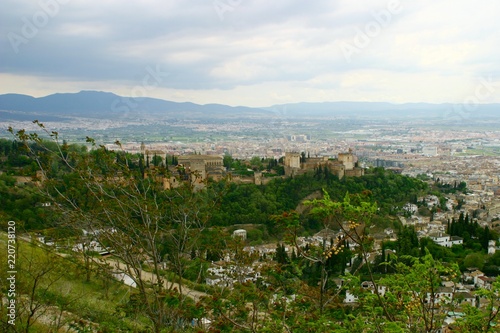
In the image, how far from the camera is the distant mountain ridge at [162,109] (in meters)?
72.9

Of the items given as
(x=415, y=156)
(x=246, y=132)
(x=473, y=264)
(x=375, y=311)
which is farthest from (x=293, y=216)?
(x=246, y=132)

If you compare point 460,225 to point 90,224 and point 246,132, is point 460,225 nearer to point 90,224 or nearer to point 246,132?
point 90,224

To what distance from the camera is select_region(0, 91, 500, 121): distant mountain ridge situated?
7288 centimetres

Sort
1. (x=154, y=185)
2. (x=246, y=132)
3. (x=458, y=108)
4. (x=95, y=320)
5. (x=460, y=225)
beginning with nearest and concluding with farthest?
1. (x=154, y=185)
2. (x=95, y=320)
3. (x=460, y=225)
4. (x=246, y=132)
5. (x=458, y=108)

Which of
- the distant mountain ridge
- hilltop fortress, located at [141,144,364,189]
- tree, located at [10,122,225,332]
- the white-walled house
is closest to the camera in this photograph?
tree, located at [10,122,225,332]

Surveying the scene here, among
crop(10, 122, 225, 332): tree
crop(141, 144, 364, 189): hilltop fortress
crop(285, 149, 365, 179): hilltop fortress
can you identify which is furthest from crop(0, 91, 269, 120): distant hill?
crop(10, 122, 225, 332): tree

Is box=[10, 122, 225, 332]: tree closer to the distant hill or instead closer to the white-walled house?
the white-walled house

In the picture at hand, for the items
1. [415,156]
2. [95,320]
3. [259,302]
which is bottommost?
[415,156]

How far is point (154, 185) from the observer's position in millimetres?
6023

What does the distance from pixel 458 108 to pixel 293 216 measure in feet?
539

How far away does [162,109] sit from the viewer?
396ft

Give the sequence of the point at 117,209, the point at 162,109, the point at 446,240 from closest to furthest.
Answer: the point at 117,209, the point at 446,240, the point at 162,109

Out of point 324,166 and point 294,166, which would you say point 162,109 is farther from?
point 324,166

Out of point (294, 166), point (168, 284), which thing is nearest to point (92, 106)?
point (294, 166)
